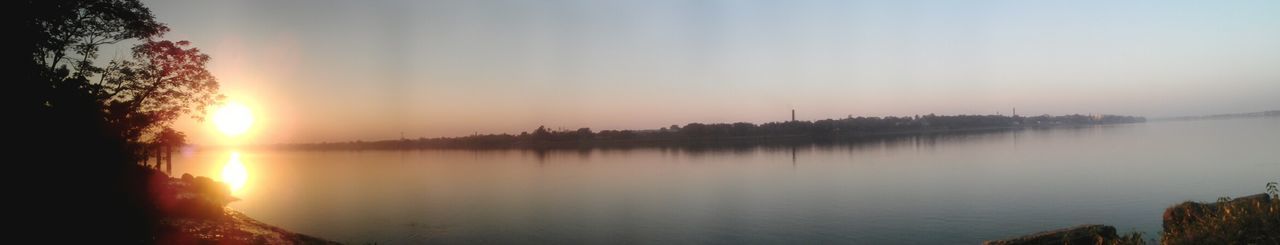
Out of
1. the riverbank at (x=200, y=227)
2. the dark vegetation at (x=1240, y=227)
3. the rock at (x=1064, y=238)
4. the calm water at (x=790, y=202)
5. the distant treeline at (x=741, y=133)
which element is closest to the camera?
the dark vegetation at (x=1240, y=227)

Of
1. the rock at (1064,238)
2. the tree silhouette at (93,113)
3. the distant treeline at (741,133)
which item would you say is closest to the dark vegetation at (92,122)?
the tree silhouette at (93,113)

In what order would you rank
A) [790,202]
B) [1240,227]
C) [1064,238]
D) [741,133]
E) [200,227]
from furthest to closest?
[741,133]
[790,202]
[200,227]
[1064,238]
[1240,227]

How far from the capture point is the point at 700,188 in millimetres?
30797

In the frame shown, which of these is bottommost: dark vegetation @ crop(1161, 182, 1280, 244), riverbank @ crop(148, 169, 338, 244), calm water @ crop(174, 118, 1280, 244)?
calm water @ crop(174, 118, 1280, 244)

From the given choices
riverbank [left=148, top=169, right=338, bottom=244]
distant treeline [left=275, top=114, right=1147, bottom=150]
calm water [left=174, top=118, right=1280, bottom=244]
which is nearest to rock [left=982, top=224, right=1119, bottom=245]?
calm water [left=174, top=118, right=1280, bottom=244]

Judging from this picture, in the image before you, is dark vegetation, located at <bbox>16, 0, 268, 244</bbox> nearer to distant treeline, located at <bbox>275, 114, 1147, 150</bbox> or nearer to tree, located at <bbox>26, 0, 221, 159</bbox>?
tree, located at <bbox>26, 0, 221, 159</bbox>

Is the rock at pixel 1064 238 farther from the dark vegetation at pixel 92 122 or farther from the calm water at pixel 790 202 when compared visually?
the dark vegetation at pixel 92 122

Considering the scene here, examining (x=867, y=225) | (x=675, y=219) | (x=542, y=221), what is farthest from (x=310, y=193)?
(x=867, y=225)

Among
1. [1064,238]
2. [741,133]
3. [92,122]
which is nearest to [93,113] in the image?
[92,122]

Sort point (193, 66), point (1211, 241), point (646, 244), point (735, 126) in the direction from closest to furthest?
point (1211, 241) < point (646, 244) < point (193, 66) < point (735, 126)

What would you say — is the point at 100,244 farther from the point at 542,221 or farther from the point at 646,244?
the point at 542,221

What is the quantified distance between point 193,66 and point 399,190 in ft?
57.0

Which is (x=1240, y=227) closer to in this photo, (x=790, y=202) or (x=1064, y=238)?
(x=1064, y=238)

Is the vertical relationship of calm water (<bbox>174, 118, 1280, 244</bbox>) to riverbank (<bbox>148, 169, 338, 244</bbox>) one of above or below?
below
